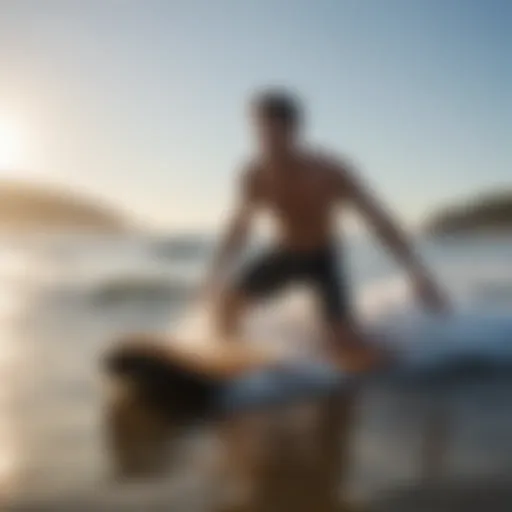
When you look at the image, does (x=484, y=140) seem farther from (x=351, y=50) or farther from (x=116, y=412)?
(x=116, y=412)

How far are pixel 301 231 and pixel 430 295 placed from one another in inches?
7.8

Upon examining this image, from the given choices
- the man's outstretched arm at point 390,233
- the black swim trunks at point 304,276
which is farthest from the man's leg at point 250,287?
the man's outstretched arm at point 390,233

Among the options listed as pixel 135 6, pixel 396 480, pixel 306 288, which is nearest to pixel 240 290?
pixel 306 288

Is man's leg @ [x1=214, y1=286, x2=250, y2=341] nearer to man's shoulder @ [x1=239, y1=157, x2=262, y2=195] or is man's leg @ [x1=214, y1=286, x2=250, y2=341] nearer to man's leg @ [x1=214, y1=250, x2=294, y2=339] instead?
man's leg @ [x1=214, y1=250, x2=294, y2=339]

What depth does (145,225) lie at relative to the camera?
138cm

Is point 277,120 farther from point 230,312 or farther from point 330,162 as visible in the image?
point 230,312

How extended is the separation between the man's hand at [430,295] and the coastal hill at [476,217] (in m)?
0.07

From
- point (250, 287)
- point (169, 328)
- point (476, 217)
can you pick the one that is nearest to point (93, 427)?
point (169, 328)

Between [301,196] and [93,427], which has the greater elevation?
A: [301,196]

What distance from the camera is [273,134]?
4.48ft

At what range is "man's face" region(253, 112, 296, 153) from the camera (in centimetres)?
137

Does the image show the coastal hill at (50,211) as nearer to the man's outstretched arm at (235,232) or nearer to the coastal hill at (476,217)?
the man's outstretched arm at (235,232)

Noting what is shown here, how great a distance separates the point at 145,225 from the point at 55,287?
5.9 inches

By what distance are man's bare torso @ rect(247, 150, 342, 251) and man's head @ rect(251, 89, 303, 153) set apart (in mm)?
25
